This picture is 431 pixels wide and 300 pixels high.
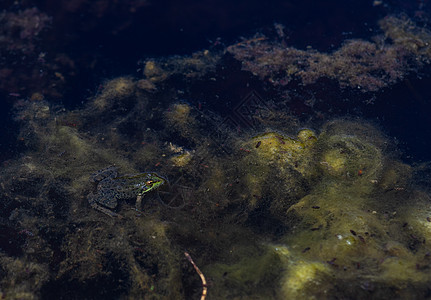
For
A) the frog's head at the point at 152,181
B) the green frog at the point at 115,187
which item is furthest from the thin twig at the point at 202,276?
the frog's head at the point at 152,181

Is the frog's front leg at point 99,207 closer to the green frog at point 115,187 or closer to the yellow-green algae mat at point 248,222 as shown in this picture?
the green frog at point 115,187

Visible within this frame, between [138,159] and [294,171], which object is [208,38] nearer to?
[138,159]

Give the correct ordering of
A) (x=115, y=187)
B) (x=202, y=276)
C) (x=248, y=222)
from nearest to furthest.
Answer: (x=202, y=276), (x=248, y=222), (x=115, y=187)

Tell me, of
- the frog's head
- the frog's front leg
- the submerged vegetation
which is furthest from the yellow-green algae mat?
the frog's head

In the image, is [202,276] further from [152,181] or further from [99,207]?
[99,207]

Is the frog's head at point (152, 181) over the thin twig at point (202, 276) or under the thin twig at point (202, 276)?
over

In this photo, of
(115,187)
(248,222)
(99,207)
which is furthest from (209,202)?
(99,207)

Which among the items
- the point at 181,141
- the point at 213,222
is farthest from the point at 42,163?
the point at 213,222
